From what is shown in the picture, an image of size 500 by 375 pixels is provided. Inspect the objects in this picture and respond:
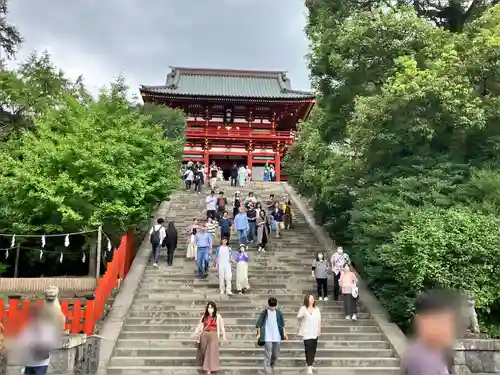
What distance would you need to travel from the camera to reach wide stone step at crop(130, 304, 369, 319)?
1061 cm

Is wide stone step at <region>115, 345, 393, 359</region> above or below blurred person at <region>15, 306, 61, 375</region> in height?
below

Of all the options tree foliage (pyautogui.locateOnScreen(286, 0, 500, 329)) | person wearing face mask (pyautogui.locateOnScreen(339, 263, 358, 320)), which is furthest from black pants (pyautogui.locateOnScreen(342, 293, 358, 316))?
tree foliage (pyautogui.locateOnScreen(286, 0, 500, 329))

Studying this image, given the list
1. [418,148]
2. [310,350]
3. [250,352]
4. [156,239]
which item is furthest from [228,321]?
[418,148]

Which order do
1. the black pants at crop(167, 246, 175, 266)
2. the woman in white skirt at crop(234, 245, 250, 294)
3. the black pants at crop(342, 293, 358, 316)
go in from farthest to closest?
1. the black pants at crop(167, 246, 175, 266)
2. the woman in white skirt at crop(234, 245, 250, 294)
3. the black pants at crop(342, 293, 358, 316)

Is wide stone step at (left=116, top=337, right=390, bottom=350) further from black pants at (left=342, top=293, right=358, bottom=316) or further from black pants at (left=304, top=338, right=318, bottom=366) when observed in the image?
black pants at (left=304, top=338, right=318, bottom=366)

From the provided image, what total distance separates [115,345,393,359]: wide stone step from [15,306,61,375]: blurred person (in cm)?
339

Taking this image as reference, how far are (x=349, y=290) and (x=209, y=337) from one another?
3.64 meters

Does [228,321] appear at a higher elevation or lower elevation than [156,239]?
lower

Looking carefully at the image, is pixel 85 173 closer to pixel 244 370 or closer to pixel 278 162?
pixel 244 370

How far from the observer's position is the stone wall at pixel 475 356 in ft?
28.0

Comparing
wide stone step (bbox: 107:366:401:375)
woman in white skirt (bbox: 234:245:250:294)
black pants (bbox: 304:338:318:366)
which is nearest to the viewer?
black pants (bbox: 304:338:318:366)

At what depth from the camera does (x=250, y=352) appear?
9180 millimetres

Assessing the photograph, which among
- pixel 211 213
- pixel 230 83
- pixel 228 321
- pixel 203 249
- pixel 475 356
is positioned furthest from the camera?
pixel 230 83

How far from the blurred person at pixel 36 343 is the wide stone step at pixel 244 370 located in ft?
9.33
